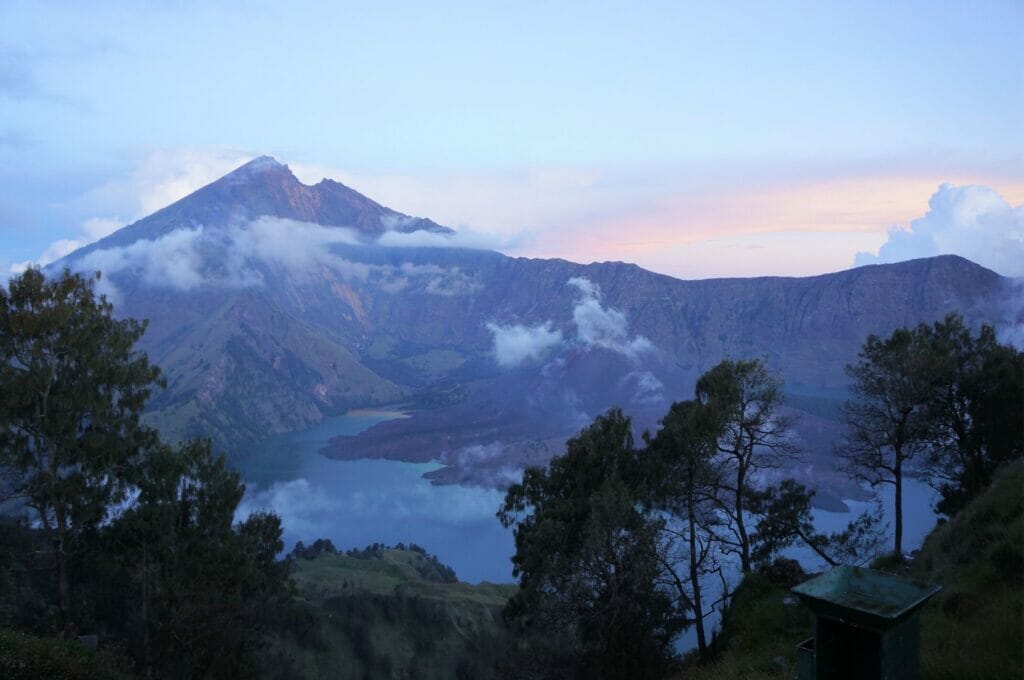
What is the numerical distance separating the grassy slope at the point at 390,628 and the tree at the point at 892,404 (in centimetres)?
3732

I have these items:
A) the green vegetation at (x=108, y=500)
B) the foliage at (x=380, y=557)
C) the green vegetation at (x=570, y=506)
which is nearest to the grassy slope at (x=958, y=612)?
the green vegetation at (x=570, y=506)

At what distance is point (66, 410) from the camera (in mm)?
17703

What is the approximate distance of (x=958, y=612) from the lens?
10562 mm

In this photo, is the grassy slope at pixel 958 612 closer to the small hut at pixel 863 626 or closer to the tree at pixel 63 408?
the small hut at pixel 863 626

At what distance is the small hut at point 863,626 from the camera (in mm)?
7109

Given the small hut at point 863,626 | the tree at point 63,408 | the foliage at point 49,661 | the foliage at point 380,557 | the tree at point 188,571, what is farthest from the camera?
the foliage at point 380,557

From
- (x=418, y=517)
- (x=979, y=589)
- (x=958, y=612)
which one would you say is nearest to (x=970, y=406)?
(x=979, y=589)

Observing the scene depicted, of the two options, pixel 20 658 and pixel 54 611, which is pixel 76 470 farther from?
pixel 20 658

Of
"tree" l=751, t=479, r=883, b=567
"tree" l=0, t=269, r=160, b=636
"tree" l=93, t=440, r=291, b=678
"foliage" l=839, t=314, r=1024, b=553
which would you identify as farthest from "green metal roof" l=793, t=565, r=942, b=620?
"tree" l=0, t=269, r=160, b=636

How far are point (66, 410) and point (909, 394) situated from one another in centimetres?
2469

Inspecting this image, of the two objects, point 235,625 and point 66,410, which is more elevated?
point 66,410

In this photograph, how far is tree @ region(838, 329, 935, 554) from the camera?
19375mm

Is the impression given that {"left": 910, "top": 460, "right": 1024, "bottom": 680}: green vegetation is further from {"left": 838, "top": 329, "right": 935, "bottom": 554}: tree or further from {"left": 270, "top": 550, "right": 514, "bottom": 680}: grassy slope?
{"left": 270, "top": 550, "right": 514, "bottom": 680}: grassy slope

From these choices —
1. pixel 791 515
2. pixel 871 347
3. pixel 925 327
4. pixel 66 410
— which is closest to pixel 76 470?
pixel 66 410
